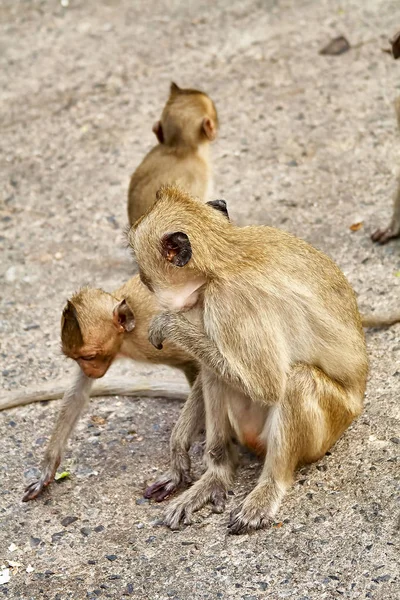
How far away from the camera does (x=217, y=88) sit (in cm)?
814

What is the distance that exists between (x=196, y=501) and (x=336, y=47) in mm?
4900

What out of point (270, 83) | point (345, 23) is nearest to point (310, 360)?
point (270, 83)

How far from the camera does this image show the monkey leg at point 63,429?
477 cm

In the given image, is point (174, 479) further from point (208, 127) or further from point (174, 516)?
point (208, 127)

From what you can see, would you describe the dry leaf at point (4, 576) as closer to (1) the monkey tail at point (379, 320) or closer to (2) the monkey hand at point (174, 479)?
(2) the monkey hand at point (174, 479)

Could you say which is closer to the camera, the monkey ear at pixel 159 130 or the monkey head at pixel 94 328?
the monkey head at pixel 94 328

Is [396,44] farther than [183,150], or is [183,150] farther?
[183,150]

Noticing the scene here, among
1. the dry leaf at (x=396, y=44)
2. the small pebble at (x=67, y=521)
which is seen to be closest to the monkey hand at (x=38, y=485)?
the small pebble at (x=67, y=521)

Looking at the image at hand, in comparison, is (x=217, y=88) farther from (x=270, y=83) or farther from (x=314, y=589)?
(x=314, y=589)

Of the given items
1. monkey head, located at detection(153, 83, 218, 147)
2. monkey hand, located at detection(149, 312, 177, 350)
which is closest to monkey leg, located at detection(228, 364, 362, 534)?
monkey hand, located at detection(149, 312, 177, 350)

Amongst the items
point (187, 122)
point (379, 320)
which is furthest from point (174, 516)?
point (187, 122)

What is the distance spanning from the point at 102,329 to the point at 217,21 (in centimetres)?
491

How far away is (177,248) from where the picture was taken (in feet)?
13.2

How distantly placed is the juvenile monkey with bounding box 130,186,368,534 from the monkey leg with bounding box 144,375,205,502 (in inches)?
7.1
